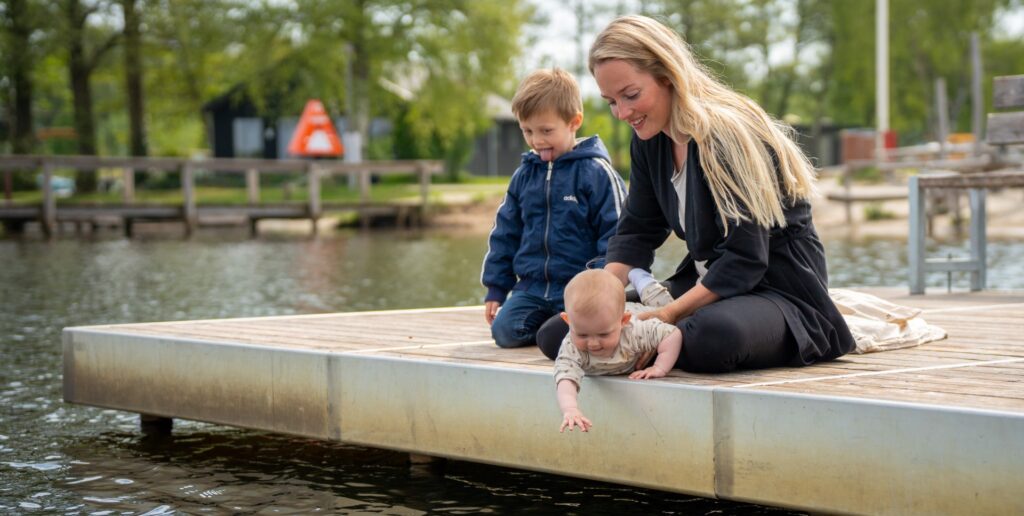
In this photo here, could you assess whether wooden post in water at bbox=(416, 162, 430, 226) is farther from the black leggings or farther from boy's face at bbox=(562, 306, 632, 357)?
boy's face at bbox=(562, 306, 632, 357)

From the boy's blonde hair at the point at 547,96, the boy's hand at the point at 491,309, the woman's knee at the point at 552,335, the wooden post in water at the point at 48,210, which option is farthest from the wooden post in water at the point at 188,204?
the woman's knee at the point at 552,335

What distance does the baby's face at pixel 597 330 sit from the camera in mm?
4324

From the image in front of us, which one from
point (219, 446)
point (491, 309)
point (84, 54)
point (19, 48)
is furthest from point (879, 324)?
point (84, 54)

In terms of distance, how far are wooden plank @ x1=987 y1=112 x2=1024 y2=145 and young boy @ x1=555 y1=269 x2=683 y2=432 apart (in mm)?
4139

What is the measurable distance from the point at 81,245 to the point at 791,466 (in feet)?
73.0

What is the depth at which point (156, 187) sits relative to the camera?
40.9 metres

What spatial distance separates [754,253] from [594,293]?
2.07 feet

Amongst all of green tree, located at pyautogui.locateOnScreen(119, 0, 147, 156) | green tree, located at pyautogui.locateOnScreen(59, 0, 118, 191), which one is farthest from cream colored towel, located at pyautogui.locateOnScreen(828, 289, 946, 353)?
green tree, located at pyautogui.locateOnScreen(119, 0, 147, 156)

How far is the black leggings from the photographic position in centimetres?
449

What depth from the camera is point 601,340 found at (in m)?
4.39

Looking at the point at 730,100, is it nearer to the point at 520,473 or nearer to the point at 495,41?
the point at 520,473

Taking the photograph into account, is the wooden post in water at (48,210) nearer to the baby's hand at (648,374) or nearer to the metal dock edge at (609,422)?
the metal dock edge at (609,422)

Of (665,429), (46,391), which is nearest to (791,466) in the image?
(665,429)

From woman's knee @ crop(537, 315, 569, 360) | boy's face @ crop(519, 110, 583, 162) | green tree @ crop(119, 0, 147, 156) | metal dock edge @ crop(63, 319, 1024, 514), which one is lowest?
metal dock edge @ crop(63, 319, 1024, 514)
